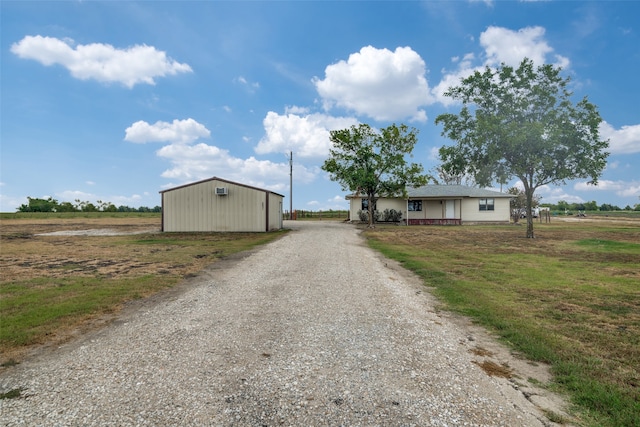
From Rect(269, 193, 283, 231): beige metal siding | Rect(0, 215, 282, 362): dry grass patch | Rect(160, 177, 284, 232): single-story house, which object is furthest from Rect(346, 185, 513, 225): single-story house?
Rect(0, 215, 282, 362): dry grass patch

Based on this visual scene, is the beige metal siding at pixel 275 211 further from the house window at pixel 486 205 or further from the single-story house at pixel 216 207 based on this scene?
the house window at pixel 486 205

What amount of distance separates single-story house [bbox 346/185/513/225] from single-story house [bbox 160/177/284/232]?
47.4 ft

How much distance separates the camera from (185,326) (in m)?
5.07

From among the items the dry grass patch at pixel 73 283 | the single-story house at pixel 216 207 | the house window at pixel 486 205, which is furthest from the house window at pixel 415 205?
the dry grass patch at pixel 73 283

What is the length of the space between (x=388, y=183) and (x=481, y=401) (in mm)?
27148

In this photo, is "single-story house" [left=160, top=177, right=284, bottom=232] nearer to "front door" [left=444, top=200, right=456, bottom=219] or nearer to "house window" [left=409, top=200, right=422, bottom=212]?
"house window" [left=409, top=200, right=422, bottom=212]

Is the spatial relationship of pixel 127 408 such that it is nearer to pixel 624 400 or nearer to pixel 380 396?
pixel 380 396

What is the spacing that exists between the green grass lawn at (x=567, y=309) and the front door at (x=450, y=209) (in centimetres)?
2184

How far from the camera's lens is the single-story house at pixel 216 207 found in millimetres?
23969

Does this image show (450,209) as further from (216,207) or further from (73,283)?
(73,283)

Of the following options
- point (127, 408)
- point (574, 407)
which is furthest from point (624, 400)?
point (127, 408)

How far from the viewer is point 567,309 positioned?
6.18 meters

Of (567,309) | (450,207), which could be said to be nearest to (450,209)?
(450,207)

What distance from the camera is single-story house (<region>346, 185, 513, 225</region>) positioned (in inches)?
1371
